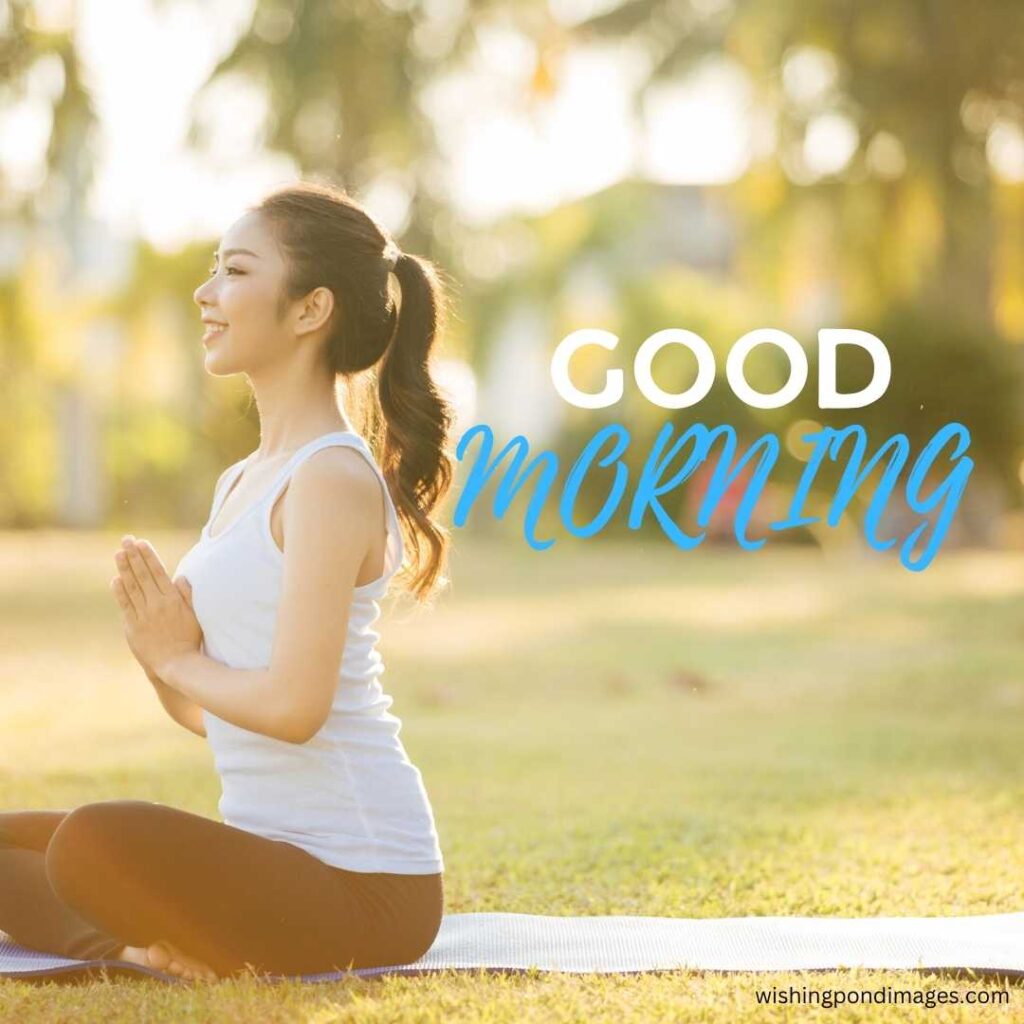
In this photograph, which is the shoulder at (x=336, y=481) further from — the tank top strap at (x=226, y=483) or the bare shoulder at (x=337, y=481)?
the tank top strap at (x=226, y=483)

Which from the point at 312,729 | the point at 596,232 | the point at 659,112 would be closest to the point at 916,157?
the point at 659,112

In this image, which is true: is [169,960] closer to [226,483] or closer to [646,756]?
[226,483]

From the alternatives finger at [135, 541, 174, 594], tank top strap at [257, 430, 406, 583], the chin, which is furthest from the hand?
the chin

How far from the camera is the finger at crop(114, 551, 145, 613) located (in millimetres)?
2543

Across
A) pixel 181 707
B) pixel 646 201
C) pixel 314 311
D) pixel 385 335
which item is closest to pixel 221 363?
pixel 314 311

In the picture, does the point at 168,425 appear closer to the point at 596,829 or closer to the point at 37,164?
the point at 37,164

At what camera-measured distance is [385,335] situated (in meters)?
2.73

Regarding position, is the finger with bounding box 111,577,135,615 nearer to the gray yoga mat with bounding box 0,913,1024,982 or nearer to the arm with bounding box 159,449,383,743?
the arm with bounding box 159,449,383,743

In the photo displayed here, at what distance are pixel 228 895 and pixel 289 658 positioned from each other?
1.26 feet

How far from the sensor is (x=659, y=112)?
55.8 ft

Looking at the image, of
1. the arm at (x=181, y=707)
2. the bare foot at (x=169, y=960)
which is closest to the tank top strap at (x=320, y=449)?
the arm at (x=181, y=707)

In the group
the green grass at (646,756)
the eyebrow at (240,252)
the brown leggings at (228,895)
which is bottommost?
the green grass at (646,756)

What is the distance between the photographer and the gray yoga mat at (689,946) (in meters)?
2.70

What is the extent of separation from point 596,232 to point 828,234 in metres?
4.58
